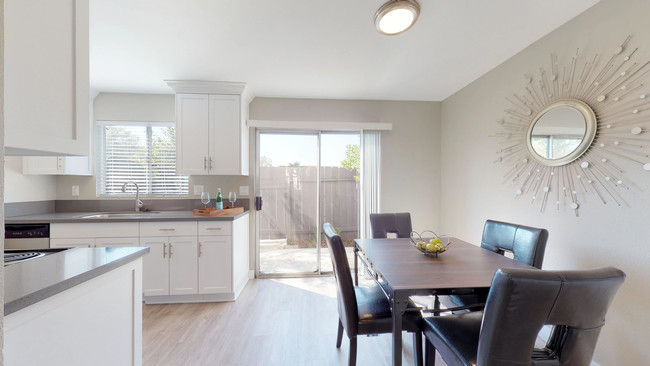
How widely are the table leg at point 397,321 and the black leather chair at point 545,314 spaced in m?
0.33

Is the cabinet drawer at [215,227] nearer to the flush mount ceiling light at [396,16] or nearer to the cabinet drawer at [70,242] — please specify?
the cabinet drawer at [70,242]

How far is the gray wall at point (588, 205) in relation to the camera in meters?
1.40

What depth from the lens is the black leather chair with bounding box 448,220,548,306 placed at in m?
1.54

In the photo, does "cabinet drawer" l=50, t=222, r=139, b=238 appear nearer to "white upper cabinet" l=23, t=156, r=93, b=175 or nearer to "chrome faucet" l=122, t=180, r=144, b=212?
"chrome faucet" l=122, t=180, r=144, b=212

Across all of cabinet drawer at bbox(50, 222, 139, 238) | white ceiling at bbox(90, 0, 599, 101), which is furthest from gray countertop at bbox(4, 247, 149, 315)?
white ceiling at bbox(90, 0, 599, 101)

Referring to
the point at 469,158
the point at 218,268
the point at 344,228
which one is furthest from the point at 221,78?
the point at 469,158

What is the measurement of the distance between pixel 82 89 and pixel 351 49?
1.91 metres

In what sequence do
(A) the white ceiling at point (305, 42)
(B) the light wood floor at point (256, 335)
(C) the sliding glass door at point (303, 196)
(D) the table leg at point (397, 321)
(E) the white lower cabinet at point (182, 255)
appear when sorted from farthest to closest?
(C) the sliding glass door at point (303, 196), (E) the white lower cabinet at point (182, 255), (B) the light wood floor at point (256, 335), (A) the white ceiling at point (305, 42), (D) the table leg at point (397, 321)

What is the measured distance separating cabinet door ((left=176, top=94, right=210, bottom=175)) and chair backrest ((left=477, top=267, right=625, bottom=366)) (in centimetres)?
286

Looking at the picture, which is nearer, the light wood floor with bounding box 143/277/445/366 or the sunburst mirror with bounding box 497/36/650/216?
the sunburst mirror with bounding box 497/36/650/216

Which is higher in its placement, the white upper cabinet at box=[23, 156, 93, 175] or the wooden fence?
the white upper cabinet at box=[23, 156, 93, 175]

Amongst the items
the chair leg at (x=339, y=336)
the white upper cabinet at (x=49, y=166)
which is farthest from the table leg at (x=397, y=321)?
the white upper cabinet at (x=49, y=166)

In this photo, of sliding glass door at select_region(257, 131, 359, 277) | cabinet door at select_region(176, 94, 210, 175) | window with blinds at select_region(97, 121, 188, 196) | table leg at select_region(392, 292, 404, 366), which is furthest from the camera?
sliding glass door at select_region(257, 131, 359, 277)

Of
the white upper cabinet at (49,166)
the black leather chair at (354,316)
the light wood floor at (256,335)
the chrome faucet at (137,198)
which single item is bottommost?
the light wood floor at (256,335)
